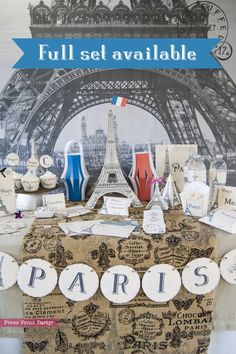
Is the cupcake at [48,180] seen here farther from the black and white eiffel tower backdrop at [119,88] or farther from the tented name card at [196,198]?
the tented name card at [196,198]

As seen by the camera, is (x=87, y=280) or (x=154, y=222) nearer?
(x=87, y=280)

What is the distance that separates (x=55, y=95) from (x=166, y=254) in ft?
3.77

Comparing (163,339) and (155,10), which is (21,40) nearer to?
(155,10)

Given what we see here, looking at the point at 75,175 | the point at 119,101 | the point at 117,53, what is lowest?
the point at 75,175

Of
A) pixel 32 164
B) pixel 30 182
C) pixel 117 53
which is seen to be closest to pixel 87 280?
pixel 30 182

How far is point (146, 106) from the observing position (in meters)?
2.07

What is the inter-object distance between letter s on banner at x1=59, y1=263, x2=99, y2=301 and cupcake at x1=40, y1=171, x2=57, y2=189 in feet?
2.13

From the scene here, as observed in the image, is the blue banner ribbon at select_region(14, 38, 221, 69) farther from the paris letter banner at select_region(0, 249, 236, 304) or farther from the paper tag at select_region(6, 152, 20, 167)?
the paris letter banner at select_region(0, 249, 236, 304)

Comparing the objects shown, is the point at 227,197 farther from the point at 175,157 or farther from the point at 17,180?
the point at 17,180

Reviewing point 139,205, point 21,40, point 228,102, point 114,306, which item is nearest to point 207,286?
point 114,306

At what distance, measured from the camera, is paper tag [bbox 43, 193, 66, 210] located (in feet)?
5.92

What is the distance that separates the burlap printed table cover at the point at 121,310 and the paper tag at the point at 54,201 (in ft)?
1.16

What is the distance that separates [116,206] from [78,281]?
1.51 feet

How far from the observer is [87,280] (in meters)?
1.43
